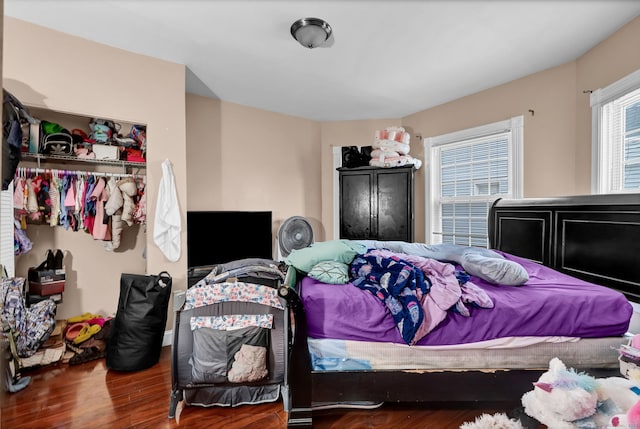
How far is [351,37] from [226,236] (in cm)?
236

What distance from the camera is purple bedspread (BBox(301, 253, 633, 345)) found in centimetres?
162

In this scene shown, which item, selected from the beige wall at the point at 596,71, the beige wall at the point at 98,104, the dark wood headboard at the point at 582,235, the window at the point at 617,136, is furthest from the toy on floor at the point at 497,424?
the beige wall at the point at 98,104

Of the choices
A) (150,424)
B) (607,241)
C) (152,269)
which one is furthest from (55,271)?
(607,241)

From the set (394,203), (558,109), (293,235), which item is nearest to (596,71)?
(558,109)

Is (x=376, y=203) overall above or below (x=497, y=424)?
above

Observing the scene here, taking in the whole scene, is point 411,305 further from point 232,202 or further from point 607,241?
point 232,202

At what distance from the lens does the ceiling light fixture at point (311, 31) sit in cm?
218

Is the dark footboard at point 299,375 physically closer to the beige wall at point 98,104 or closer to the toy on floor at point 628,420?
the toy on floor at point 628,420

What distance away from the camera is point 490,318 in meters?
1.62

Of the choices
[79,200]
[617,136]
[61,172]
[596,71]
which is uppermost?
[596,71]

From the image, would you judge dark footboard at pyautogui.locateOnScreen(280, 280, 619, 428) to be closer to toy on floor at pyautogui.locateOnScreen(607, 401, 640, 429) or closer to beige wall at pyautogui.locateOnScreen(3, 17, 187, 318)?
toy on floor at pyautogui.locateOnScreen(607, 401, 640, 429)

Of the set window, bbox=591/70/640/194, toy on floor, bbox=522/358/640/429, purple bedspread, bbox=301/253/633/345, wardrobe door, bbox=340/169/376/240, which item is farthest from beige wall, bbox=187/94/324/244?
toy on floor, bbox=522/358/640/429

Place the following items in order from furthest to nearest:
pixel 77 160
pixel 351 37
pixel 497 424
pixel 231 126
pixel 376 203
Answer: pixel 376 203
pixel 231 126
pixel 77 160
pixel 351 37
pixel 497 424

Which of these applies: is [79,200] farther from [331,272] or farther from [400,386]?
[400,386]
